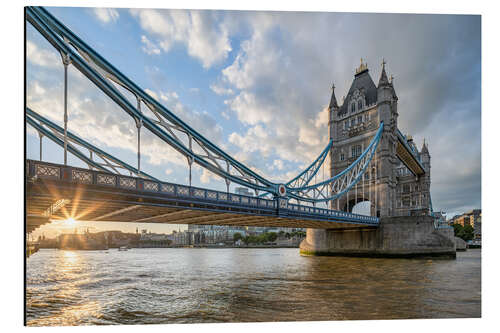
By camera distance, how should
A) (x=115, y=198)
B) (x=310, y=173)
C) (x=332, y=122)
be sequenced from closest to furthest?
(x=115, y=198) → (x=310, y=173) → (x=332, y=122)

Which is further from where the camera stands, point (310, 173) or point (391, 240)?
point (310, 173)

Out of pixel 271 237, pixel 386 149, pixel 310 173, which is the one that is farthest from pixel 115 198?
pixel 271 237

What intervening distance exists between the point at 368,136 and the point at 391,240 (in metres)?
11.6

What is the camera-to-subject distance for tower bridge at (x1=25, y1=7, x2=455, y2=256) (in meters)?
7.79

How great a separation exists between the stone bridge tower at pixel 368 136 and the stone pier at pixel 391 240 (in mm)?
3168

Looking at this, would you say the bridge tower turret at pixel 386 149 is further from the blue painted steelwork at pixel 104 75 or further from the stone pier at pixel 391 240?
the blue painted steelwork at pixel 104 75

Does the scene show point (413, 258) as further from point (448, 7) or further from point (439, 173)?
point (448, 7)

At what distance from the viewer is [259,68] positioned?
30.2 ft

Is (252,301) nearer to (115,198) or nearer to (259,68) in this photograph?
(115,198)

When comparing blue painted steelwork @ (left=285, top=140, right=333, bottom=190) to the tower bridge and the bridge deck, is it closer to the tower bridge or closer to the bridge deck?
the tower bridge

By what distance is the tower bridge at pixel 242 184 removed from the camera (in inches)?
307

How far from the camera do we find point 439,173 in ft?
37.6

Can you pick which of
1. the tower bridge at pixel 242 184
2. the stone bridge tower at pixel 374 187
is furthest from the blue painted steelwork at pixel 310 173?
the stone bridge tower at pixel 374 187

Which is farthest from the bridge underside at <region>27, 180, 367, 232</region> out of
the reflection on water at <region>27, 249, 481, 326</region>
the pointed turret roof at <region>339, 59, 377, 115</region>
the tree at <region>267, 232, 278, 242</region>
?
the tree at <region>267, 232, 278, 242</region>
